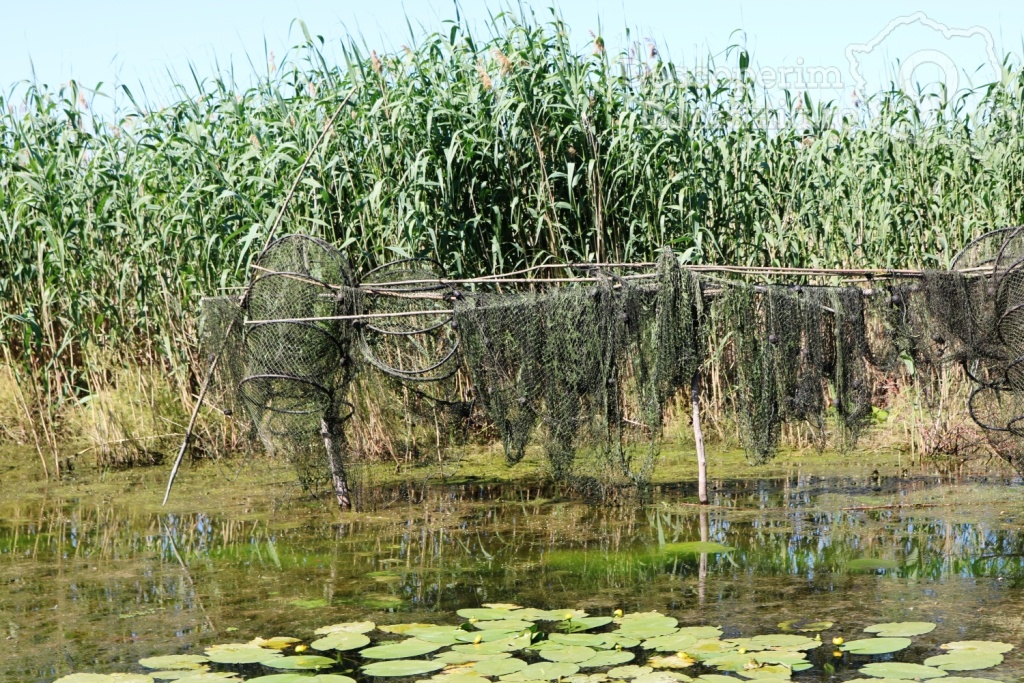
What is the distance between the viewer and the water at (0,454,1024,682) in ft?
15.7

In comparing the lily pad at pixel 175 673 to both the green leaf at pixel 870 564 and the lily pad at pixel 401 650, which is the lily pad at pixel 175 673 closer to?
the lily pad at pixel 401 650

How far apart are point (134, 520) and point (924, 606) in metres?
4.65

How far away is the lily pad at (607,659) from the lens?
13.4 ft

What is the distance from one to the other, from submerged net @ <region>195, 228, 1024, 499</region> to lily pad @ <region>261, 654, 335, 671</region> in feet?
7.29

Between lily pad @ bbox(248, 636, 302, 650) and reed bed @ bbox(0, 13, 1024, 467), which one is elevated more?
reed bed @ bbox(0, 13, 1024, 467)

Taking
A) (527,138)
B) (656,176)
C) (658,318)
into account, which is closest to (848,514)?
(658,318)

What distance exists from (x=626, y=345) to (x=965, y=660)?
259 cm

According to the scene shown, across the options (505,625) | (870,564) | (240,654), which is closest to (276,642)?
(240,654)

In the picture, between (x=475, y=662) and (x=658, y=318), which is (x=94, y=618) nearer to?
(x=475, y=662)

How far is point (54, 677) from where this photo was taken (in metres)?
4.26

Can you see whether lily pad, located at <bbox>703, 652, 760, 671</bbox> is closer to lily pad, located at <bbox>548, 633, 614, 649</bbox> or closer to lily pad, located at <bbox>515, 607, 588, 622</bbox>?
lily pad, located at <bbox>548, 633, 614, 649</bbox>

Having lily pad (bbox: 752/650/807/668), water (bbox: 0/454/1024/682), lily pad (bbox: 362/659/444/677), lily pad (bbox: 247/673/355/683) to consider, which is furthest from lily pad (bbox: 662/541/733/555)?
lily pad (bbox: 247/673/355/683)

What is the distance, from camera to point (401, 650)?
4.34 m

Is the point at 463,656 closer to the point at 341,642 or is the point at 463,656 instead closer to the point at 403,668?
the point at 403,668
